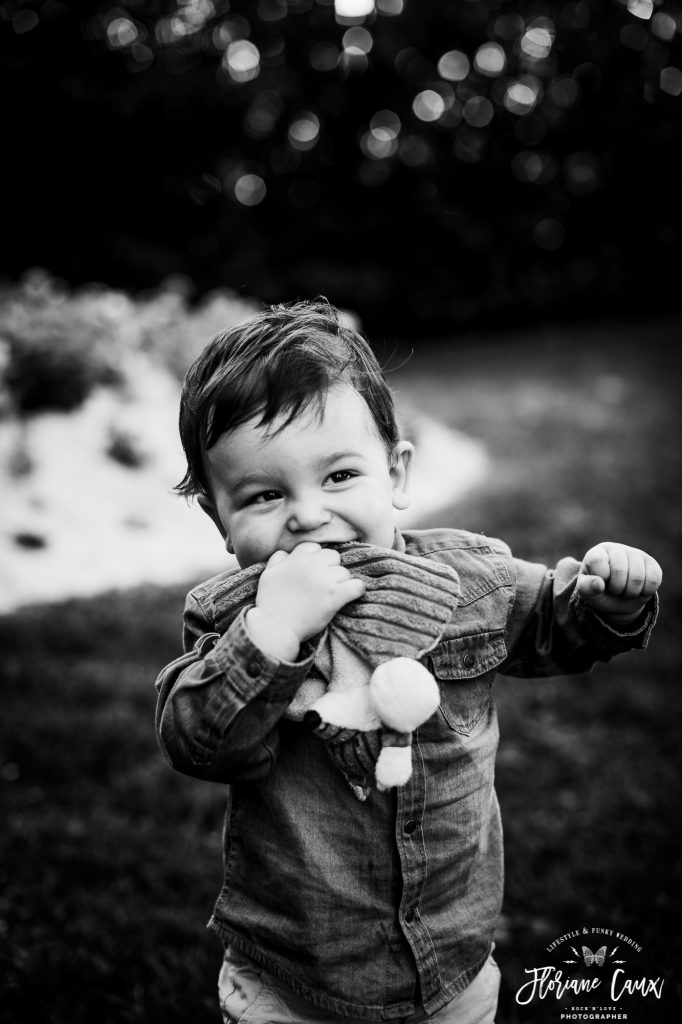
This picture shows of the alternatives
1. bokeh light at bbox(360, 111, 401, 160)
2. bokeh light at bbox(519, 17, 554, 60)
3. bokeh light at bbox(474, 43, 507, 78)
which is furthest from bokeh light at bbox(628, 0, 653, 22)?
bokeh light at bbox(360, 111, 401, 160)

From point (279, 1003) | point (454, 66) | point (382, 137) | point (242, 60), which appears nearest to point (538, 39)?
point (454, 66)

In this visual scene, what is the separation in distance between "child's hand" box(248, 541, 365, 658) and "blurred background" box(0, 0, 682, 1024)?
2.33ft

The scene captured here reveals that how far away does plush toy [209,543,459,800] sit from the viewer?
120cm

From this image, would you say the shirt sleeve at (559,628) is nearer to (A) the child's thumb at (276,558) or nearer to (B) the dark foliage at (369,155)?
(A) the child's thumb at (276,558)

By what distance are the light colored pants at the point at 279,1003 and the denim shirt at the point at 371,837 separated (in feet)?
0.18

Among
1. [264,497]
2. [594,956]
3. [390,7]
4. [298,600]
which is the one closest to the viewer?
[298,600]

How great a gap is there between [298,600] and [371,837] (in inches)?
19.8

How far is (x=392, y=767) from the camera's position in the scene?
3.92ft

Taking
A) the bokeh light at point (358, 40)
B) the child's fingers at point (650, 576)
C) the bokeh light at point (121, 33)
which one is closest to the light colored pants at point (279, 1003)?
the child's fingers at point (650, 576)

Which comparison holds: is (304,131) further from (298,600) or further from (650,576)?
(298,600)

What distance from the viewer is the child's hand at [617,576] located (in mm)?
1463

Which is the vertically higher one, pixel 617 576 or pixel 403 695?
pixel 617 576

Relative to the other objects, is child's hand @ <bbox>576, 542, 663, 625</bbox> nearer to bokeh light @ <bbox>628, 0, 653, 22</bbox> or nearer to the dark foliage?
the dark foliage

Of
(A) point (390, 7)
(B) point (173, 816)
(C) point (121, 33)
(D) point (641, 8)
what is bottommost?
(B) point (173, 816)
